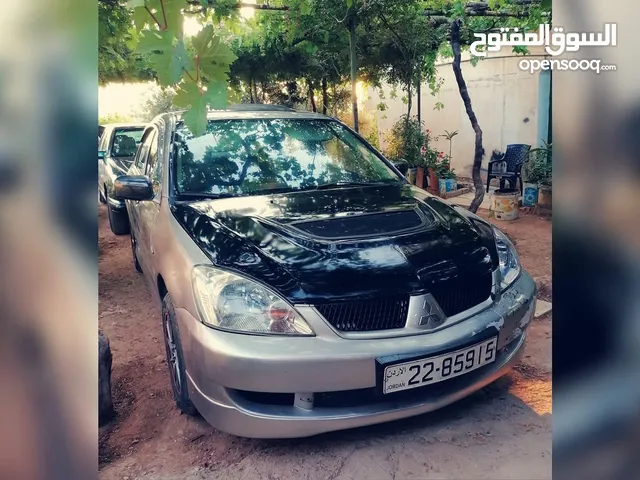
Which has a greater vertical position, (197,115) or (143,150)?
(143,150)

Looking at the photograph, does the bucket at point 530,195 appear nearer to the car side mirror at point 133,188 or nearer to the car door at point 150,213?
the car door at point 150,213

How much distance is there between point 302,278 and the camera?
222cm

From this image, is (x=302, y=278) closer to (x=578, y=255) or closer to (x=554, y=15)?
(x=578, y=255)

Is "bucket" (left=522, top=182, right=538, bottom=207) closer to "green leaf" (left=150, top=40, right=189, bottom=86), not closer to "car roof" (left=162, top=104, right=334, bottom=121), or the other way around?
"car roof" (left=162, top=104, right=334, bottom=121)

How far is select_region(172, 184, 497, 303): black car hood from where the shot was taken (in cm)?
224

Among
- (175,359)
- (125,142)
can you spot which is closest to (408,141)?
(125,142)

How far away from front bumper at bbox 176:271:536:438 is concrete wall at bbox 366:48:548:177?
196 inches

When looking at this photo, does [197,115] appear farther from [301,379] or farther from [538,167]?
[538,167]

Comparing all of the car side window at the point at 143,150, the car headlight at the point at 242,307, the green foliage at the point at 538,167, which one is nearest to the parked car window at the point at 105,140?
the car side window at the point at 143,150

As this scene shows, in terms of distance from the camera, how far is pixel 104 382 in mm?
2666

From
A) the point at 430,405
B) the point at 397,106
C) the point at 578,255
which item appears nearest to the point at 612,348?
the point at 578,255

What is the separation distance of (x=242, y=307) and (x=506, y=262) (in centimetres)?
137

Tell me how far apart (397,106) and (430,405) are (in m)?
8.66

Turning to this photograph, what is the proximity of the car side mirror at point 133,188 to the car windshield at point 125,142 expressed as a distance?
4667mm
